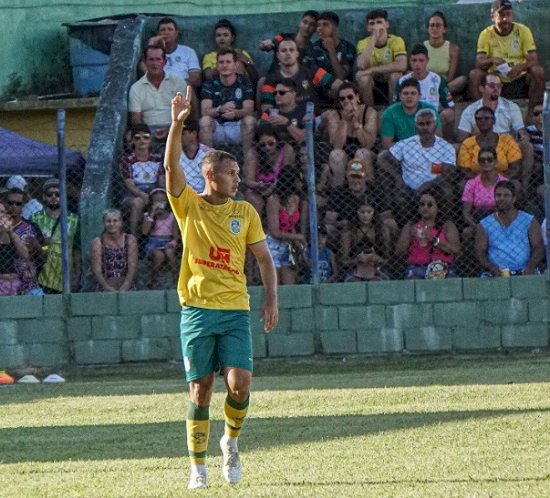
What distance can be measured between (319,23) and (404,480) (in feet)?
37.1

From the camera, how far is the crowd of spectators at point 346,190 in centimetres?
1547

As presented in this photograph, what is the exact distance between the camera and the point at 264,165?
15828mm

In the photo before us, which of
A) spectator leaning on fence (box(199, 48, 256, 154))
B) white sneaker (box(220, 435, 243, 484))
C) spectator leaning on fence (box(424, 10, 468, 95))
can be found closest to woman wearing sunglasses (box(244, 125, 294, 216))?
spectator leaning on fence (box(199, 48, 256, 154))

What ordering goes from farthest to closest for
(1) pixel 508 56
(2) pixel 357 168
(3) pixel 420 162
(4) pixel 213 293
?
(1) pixel 508 56 < (3) pixel 420 162 < (2) pixel 357 168 < (4) pixel 213 293

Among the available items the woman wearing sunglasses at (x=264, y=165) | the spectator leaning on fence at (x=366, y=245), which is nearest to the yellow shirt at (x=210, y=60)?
the woman wearing sunglasses at (x=264, y=165)

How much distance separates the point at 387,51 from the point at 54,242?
4.98 meters

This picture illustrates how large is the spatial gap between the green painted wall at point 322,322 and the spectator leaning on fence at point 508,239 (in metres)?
0.17

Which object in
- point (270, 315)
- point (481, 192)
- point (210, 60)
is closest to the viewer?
point (270, 315)

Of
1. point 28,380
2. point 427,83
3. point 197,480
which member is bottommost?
point 28,380

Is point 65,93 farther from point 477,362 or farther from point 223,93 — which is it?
point 477,362

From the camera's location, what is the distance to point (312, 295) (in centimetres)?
1573

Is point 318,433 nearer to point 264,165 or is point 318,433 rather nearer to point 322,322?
point 322,322

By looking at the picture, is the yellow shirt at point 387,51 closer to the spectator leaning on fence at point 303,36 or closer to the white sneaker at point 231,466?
the spectator leaning on fence at point 303,36

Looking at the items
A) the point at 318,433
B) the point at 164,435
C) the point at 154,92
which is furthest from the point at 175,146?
the point at 154,92
